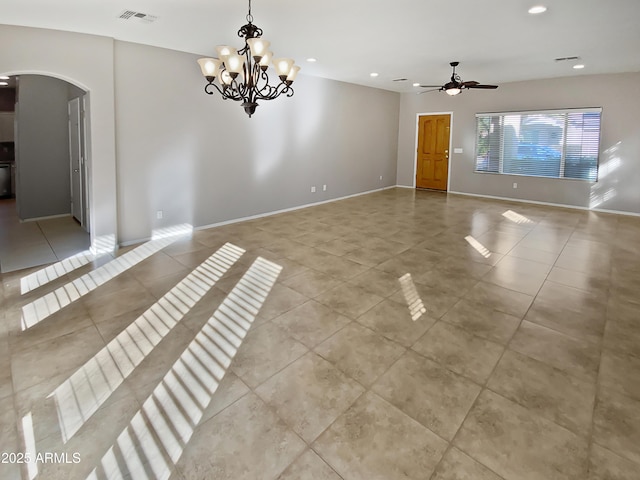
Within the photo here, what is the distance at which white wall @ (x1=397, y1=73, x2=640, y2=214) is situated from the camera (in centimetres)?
722

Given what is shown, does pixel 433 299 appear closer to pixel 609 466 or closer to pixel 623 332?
pixel 623 332

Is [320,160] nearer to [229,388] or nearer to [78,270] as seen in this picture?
[78,270]

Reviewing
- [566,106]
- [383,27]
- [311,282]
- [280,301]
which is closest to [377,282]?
[311,282]

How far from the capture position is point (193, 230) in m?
5.93

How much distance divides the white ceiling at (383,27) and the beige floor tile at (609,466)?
3722 mm

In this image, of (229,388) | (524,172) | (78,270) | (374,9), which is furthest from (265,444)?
(524,172)

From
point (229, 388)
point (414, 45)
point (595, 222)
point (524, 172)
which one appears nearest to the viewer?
point (229, 388)

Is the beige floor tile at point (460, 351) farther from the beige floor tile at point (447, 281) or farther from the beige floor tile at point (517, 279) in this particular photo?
the beige floor tile at point (517, 279)

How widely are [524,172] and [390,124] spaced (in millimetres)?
3541

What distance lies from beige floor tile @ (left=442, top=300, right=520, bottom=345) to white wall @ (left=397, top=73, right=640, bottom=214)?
20.7 feet

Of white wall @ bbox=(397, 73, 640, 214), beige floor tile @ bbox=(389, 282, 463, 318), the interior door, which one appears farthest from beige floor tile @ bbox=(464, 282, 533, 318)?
the interior door

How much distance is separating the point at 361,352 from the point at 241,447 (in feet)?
3.59

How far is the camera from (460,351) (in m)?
2.68

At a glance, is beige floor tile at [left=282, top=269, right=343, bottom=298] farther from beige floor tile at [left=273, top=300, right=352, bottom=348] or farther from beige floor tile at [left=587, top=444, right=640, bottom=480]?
beige floor tile at [left=587, top=444, right=640, bottom=480]
